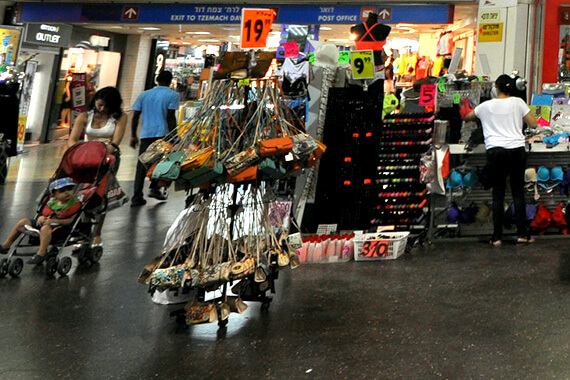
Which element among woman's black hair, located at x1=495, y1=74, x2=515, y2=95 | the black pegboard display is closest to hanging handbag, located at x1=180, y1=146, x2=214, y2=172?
the black pegboard display

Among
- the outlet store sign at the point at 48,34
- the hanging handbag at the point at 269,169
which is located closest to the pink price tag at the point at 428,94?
the hanging handbag at the point at 269,169

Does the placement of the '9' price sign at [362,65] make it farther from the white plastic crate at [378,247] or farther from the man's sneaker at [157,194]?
the man's sneaker at [157,194]

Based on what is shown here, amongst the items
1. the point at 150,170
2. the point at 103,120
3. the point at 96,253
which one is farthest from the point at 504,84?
the point at 150,170

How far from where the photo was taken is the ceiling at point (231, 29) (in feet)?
54.9

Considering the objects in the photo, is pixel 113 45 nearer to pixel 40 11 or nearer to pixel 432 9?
pixel 40 11

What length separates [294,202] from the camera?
863 centimetres

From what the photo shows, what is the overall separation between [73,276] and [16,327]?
1.49 metres

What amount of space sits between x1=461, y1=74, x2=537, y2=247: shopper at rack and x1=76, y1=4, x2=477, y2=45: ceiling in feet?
26.2

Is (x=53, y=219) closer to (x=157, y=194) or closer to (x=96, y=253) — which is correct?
(x=96, y=253)

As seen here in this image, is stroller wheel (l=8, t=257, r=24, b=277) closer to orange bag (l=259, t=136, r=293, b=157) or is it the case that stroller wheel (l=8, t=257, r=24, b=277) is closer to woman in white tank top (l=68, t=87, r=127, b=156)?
woman in white tank top (l=68, t=87, r=127, b=156)

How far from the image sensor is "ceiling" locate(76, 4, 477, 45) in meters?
16.7

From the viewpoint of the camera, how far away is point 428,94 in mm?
8664

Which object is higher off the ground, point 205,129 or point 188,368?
point 205,129

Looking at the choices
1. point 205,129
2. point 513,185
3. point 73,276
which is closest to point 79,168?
point 73,276
